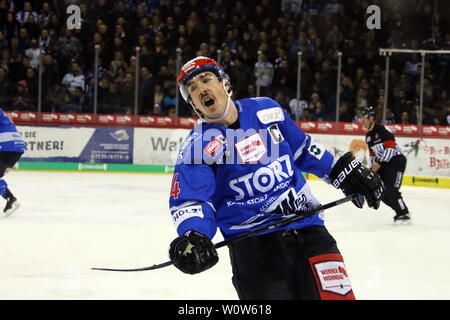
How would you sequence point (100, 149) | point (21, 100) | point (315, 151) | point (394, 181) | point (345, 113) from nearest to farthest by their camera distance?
point (315, 151) → point (394, 181) → point (345, 113) → point (21, 100) → point (100, 149)

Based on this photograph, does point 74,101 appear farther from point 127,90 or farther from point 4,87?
point 4,87

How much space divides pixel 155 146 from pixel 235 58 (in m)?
2.08

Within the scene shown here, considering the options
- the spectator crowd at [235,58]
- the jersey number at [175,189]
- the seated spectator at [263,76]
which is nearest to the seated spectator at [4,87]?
the spectator crowd at [235,58]

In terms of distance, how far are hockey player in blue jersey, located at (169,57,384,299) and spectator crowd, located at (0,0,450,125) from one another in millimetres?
9836

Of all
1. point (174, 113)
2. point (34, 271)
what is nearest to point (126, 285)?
point (34, 271)

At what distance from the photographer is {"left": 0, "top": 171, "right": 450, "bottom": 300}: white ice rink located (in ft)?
15.5

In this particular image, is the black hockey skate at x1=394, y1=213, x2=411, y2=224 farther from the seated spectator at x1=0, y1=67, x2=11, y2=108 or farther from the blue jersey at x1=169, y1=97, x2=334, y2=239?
the seated spectator at x1=0, y1=67, x2=11, y2=108

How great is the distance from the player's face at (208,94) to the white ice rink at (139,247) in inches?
75.8

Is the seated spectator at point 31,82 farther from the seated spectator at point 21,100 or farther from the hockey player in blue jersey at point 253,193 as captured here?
the hockey player in blue jersey at point 253,193

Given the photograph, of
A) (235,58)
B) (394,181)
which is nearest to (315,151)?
(394,181)

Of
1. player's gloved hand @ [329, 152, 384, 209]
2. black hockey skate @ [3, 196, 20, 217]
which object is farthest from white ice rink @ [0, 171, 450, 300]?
player's gloved hand @ [329, 152, 384, 209]

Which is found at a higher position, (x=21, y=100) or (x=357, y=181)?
(x=21, y=100)

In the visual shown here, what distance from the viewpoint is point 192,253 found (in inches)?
98.4
